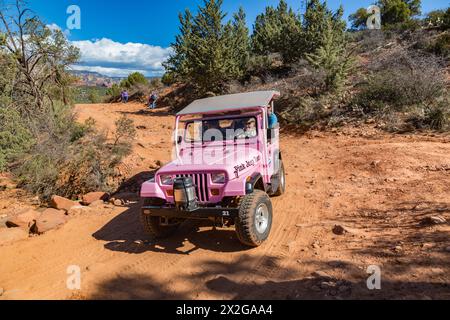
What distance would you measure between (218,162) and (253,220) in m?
0.97

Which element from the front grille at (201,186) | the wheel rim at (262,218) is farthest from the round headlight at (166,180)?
the wheel rim at (262,218)

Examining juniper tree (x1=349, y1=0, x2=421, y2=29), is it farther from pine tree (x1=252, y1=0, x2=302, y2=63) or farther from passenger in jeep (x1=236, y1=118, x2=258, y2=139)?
passenger in jeep (x1=236, y1=118, x2=258, y2=139)

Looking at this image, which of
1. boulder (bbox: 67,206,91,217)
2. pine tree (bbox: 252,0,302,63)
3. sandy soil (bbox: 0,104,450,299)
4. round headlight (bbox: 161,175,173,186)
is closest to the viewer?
sandy soil (bbox: 0,104,450,299)

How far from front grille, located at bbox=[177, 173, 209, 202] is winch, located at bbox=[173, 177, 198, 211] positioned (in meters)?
0.18

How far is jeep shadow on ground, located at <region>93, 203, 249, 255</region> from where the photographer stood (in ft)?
15.6

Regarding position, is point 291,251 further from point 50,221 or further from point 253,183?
point 50,221

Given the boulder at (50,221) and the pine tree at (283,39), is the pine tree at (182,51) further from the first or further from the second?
the boulder at (50,221)

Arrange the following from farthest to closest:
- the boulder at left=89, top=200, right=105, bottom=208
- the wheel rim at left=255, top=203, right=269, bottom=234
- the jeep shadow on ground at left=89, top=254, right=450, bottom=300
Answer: the boulder at left=89, top=200, right=105, bottom=208 < the wheel rim at left=255, top=203, right=269, bottom=234 < the jeep shadow on ground at left=89, top=254, right=450, bottom=300

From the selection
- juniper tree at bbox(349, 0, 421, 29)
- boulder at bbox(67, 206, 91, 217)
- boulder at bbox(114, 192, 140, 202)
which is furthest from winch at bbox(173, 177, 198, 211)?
juniper tree at bbox(349, 0, 421, 29)

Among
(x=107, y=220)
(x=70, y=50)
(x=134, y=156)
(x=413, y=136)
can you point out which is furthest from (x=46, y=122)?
(x=413, y=136)

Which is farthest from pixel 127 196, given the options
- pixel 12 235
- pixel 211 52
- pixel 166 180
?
pixel 211 52

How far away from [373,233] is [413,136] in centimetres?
658

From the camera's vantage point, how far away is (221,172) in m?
4.33
